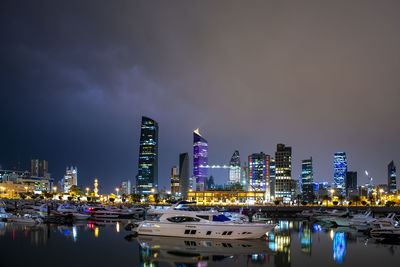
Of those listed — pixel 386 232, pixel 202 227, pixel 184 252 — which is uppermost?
pixel 202 227

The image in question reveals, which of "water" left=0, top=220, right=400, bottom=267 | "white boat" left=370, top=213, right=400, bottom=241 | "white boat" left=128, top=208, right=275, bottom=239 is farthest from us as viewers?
"white boat" left=370, top=213, right=400, bottom=241

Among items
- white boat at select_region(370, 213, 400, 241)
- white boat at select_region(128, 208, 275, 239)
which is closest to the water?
white boat at select_region(128, 208, 275, 239)

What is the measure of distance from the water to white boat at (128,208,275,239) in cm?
86

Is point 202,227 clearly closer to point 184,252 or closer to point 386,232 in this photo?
point 184,252

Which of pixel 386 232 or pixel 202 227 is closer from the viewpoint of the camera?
pixel 202 227

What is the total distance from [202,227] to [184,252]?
6746 millimetres

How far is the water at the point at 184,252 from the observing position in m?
22.7

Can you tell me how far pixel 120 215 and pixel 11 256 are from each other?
43.6 m

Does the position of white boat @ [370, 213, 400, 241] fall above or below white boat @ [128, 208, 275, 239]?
below

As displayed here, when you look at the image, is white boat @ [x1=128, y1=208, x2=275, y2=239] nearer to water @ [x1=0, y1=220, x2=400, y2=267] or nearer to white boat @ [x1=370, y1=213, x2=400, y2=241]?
water @ [x1=0, y1=220, x2=400, y2=267]

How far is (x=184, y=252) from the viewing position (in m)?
25.3

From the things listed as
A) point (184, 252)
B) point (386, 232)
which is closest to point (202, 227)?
point (184, 252)

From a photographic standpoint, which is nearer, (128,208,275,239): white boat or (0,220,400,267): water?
(0,220,400,267): water

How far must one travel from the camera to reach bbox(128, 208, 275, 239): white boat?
31750 millimetres
